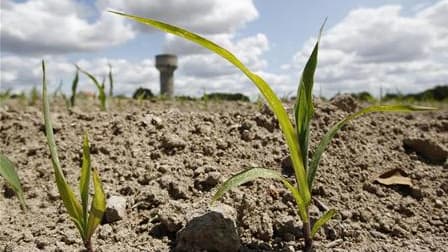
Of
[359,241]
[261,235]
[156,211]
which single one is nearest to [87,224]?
[156,211]

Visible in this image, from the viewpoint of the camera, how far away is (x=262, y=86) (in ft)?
4.00

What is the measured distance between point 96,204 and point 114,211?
1.20ft

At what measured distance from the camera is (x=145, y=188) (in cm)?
171

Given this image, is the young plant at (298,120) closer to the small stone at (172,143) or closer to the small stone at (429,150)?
the small stone at (172,143)

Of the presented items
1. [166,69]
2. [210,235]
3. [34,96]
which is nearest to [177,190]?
[210,235]

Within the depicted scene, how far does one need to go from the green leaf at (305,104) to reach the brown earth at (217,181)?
0.34 m

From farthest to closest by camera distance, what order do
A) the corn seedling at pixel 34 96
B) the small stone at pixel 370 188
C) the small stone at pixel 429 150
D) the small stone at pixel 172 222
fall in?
the corn seedling at pixel 34 96
the small stone at pixel 429 150
the small stone at pixel 370 188
the small stone at pixel 172 222

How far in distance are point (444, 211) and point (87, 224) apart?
142 centimetres

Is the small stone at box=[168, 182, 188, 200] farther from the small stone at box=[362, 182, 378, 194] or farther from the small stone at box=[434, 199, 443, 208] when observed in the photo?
the small stone at box=[434, 199, 443, 208]

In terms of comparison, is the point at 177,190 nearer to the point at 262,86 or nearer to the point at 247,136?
the point at 247,136

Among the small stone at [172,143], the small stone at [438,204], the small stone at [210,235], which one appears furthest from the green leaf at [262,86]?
the small stone at [438,204]

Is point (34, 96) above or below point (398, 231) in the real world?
above

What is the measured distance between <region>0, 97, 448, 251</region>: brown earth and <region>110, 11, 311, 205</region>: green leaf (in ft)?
0.88

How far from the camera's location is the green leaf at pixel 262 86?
1.17 meters
